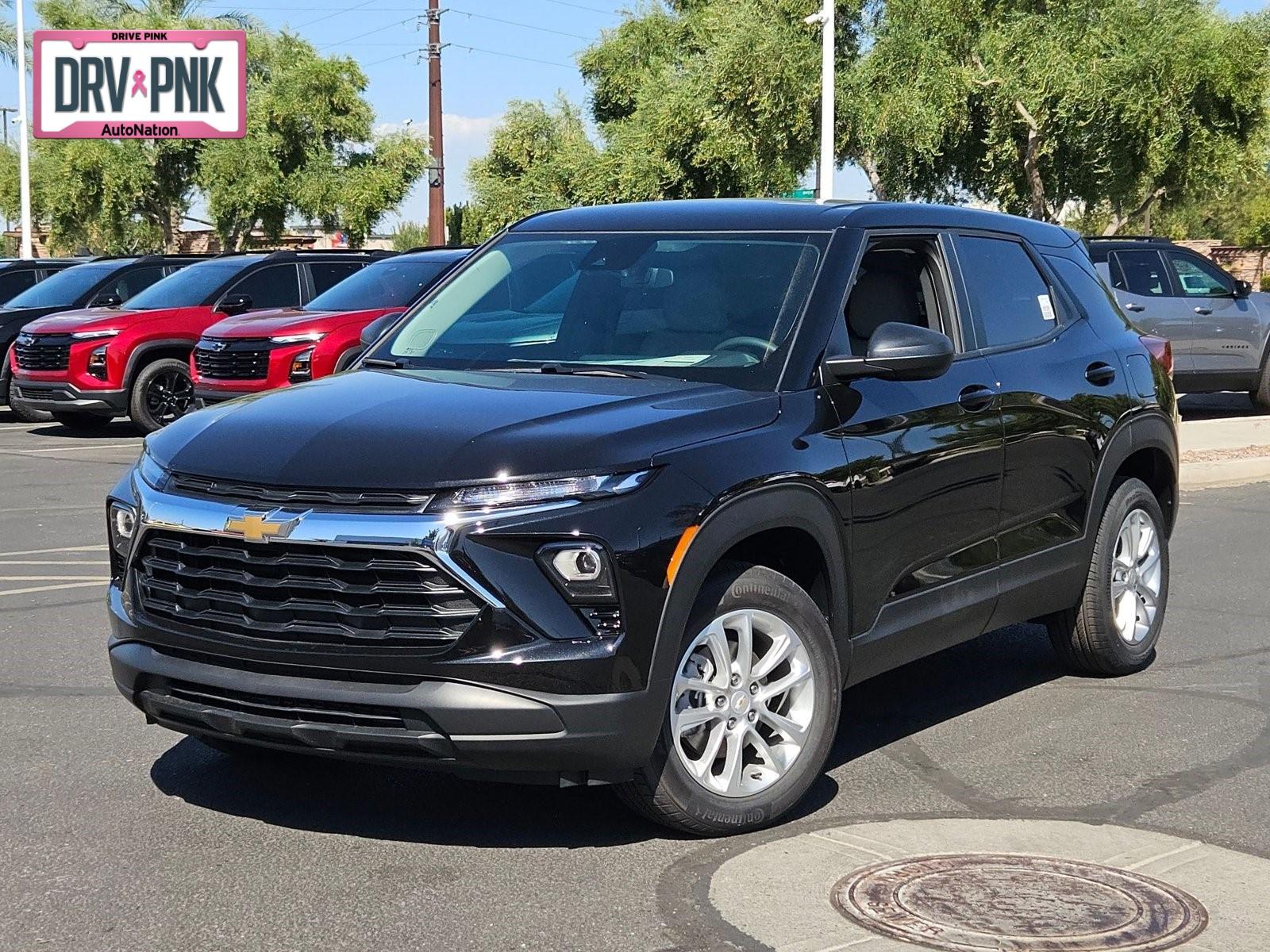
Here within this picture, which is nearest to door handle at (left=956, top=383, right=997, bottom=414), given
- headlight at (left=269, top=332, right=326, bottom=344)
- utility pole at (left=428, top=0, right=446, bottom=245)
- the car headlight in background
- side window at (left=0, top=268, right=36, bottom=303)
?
the car headlight in background

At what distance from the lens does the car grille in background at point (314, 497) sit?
447cm

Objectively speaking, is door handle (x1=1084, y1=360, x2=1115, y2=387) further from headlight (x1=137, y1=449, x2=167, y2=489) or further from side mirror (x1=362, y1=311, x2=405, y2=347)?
headlight (x1=137, y1=449, x2=167, y2=489)

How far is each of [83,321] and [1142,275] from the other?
36.4ft

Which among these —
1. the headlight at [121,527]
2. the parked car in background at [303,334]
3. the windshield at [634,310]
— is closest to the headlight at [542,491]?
the windshield at [634,310]

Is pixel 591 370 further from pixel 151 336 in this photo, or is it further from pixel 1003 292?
pixel 151 336

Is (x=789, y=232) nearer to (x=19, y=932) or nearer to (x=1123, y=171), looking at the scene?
(x=19, y=932)

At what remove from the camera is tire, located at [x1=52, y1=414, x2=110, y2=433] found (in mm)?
19828

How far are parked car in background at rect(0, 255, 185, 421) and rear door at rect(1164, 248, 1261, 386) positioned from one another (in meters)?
11.7

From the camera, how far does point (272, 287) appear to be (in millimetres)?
18844

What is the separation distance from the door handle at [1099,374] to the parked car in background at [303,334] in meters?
9.24

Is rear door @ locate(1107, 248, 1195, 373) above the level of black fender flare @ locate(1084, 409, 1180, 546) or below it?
above

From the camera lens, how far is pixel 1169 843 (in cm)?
A: 500

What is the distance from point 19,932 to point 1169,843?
3.08 meters
